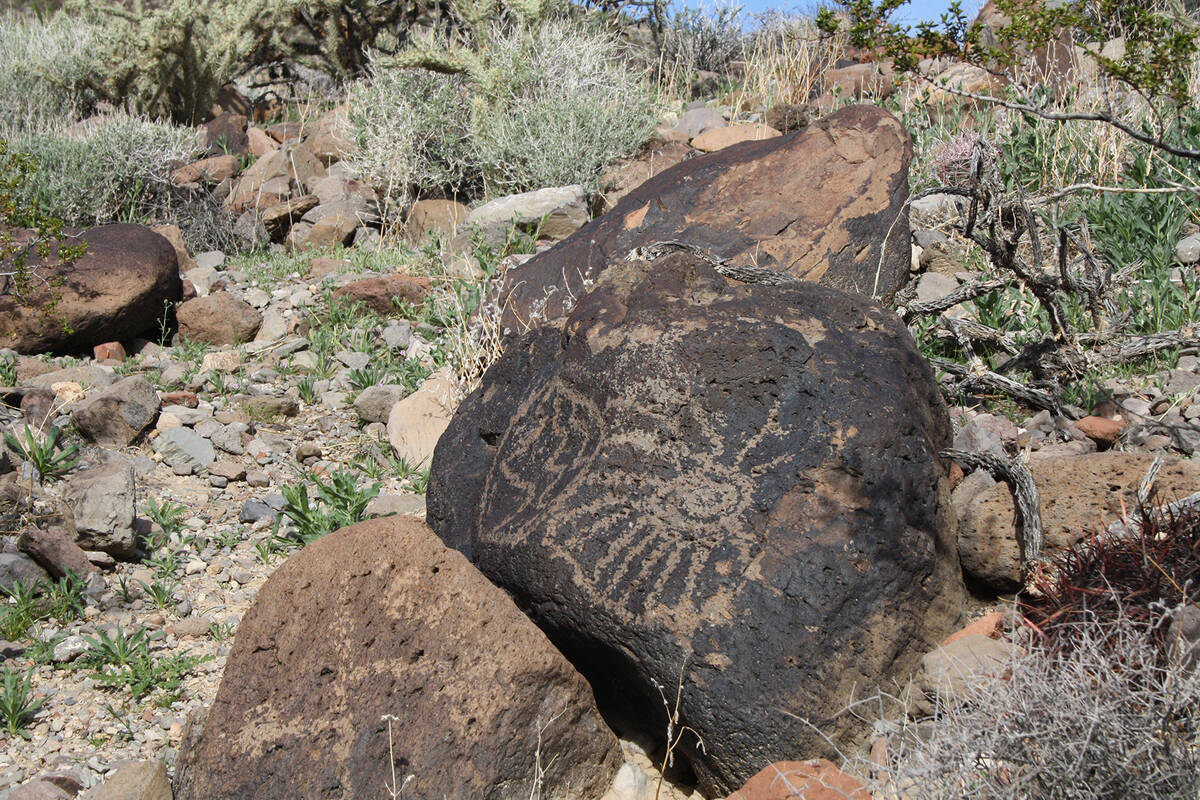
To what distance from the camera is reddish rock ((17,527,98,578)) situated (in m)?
3.78

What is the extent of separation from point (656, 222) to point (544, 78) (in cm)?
481

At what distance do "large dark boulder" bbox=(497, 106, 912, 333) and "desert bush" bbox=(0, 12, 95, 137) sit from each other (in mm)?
6274

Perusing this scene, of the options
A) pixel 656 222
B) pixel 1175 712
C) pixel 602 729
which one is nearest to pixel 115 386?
pixel 656 222

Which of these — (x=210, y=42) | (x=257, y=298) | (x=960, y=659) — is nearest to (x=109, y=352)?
(x=257, y=298)

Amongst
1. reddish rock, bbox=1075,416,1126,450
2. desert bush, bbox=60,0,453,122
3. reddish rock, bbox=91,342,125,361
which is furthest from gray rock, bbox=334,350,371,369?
desert bush, bbox=60,0,453,122

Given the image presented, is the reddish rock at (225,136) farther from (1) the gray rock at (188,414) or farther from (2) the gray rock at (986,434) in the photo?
(2) the gray rock at (986,434)

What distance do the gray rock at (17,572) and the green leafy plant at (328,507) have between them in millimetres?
907

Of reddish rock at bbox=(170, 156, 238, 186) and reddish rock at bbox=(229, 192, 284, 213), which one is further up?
reddish rock at bbox=(170, 156, 238, 186)

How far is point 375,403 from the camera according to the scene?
17.3ft

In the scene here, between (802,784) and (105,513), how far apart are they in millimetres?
2825

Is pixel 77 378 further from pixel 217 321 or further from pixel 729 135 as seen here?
pixel 729 135

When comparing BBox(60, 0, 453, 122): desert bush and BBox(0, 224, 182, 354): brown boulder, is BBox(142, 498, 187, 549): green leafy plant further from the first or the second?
BBox(60, 0, 453, 122): desert bush

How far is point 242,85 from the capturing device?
12492mm

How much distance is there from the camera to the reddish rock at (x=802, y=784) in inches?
96.7
